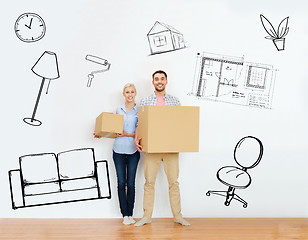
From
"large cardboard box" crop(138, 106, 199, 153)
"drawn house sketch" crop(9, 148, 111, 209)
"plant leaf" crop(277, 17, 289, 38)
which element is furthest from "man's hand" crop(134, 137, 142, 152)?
"plant leaf" crop(277, 17, 289, 38)

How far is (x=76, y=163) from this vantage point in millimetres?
3215

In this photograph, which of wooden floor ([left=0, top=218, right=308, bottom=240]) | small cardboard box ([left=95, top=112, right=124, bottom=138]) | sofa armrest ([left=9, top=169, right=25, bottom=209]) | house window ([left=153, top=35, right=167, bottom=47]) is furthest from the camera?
house window ([left=153, top=35, right=167, bottom=47])

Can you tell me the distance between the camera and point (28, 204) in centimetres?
317

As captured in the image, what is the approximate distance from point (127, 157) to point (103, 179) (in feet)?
1.29

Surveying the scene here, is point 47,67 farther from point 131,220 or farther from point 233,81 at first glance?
point 233,81

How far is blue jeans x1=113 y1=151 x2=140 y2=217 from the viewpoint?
3.01m

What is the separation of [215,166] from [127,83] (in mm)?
1164

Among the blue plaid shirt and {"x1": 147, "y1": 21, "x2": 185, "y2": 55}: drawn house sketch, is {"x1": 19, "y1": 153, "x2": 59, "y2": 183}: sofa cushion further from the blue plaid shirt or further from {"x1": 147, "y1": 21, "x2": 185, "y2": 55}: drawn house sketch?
{"x1": 147, "y1": 21, "x2": 185, "y2": 55}: drawn house sketch

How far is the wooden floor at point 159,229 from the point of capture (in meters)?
2.62

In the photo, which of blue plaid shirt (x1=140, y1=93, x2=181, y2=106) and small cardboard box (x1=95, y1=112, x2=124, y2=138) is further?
blue plaid shirt (x1=140, y1=93, x2=181, y2=106)

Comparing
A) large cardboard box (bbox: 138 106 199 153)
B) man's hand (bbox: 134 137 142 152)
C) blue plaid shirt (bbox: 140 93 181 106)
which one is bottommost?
man's hand (bbox: 134 137 142 152)

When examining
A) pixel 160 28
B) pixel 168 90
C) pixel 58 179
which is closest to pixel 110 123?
pixel 168 90

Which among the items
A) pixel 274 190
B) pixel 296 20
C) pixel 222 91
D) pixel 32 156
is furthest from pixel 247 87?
pixel 32 156

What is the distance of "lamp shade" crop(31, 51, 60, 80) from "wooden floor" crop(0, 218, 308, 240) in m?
1.35
